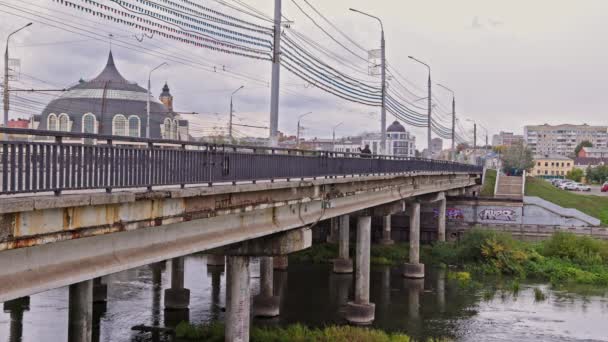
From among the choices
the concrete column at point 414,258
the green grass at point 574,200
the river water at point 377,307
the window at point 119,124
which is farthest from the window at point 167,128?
the green grass at point 574,200

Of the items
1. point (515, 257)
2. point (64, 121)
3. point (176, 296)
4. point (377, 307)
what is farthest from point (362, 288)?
point (64, 121)

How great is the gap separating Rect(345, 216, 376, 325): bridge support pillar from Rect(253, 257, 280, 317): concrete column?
137 inches

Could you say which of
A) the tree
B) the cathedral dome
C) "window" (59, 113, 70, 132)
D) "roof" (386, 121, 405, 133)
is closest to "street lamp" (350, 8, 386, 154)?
the cathedral dome

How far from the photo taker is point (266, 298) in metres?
32.4

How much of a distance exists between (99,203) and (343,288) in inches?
1223

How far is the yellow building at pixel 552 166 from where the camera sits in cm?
18338

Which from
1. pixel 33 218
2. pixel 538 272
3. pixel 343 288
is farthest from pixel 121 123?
pixel 33 218

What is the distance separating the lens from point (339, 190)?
28109mm

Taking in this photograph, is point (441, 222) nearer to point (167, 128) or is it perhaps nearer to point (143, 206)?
point (167, 128)

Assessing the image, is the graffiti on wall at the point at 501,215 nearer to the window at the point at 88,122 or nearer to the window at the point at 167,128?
the window at the point at 167,128

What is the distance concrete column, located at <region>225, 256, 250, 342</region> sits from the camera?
820 inches

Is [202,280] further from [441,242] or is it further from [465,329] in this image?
[441,242]

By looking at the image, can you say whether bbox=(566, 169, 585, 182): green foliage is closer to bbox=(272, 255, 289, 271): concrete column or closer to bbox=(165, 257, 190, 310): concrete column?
bbox=(272, 255, 289, 271): concrete column

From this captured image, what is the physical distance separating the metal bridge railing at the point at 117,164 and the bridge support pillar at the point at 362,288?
38.6ft
